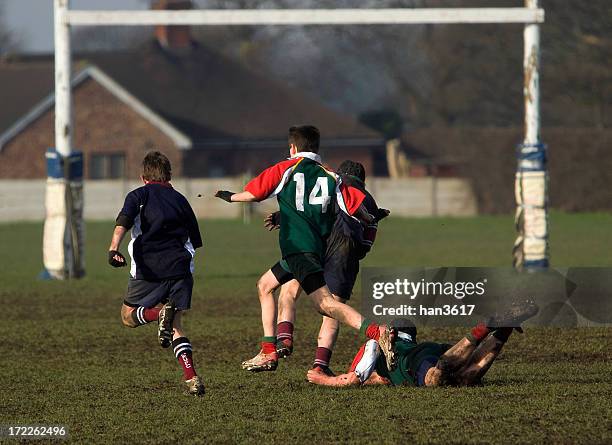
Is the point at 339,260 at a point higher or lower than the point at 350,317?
higher

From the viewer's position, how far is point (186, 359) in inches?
364

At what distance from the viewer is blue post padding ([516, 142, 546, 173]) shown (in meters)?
19.9

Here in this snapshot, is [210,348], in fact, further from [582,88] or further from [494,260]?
[582,88]

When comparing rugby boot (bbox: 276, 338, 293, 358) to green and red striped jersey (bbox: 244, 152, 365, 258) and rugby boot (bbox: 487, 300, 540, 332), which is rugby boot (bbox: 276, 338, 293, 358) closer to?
green and red striped jersey (bbox: 244, 152, 365, 258)

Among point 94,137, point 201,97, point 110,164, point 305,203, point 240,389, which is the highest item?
point 201,97

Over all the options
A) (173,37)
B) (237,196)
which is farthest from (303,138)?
(173,37)

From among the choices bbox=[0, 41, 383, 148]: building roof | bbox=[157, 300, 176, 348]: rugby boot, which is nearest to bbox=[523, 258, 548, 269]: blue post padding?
bbox=[157, 300, 176, 348]: rugby boot

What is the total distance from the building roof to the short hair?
1691 inches

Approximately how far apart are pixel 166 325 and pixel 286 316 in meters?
1.25

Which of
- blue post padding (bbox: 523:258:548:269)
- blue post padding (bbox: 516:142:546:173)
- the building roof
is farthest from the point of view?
the building roof

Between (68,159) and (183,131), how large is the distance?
108 feet

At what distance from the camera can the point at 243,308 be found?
1620cm

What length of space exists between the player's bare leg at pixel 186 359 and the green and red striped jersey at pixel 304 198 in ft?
3.27

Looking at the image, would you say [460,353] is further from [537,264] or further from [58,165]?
[58,165]
